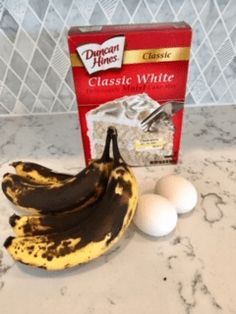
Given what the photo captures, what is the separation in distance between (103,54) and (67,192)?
23 centimetres

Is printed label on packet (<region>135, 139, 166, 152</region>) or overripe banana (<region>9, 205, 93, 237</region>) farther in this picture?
printed label on packet (<region>135, 139, 166, 152</region>)

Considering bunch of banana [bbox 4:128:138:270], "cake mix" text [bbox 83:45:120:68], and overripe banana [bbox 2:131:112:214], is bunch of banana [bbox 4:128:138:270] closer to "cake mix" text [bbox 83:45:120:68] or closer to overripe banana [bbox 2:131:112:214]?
overripe banana [bbox 2:131:112:214]

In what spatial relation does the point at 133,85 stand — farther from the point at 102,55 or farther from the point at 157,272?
the point at 157,272

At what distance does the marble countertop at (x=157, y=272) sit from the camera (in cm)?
47

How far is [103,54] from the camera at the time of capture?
55 cm

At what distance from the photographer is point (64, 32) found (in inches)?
29.9

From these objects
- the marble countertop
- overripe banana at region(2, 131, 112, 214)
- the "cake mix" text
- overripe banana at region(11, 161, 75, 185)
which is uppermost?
the "cake mix" text

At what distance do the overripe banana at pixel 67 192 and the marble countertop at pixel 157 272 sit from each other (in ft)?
0.27

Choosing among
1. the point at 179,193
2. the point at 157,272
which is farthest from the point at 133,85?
the point at 157,272

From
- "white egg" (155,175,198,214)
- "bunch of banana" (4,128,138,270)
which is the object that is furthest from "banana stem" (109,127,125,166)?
"white egg" (155,175,198,214)

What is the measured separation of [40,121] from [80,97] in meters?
0.29

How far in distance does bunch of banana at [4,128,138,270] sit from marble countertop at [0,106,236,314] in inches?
1.5

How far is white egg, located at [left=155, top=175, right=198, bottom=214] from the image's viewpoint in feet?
1.86

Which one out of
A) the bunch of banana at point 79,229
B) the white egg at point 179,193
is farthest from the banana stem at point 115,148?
the white egg at point 179,193
